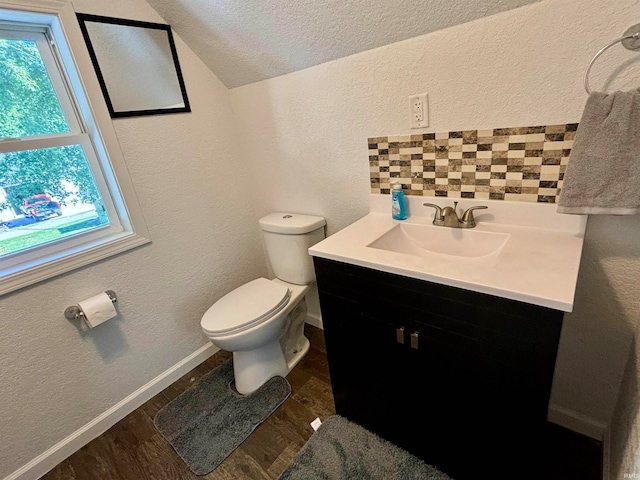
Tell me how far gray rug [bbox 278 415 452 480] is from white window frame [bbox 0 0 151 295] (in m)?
1.21

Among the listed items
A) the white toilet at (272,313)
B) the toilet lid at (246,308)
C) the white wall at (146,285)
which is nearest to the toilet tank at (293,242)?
the white toilet at (272,313)

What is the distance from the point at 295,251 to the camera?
1.67 meters

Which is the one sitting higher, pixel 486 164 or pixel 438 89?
pixel 438 89

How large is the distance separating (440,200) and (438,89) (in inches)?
16.1

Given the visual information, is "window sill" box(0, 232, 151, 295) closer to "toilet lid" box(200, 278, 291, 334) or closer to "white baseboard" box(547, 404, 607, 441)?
"toilet lid" box(200, 278, 291, 334)

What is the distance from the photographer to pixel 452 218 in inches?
47.5

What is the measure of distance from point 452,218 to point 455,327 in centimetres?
47

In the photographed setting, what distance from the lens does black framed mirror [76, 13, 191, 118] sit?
1337 mm

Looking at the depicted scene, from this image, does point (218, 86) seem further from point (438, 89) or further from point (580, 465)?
point (580, 465)

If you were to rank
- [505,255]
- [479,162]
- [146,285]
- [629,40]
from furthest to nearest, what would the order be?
1. [146,285]
2. [479,162]
3. [505,255]
4. [629,40]

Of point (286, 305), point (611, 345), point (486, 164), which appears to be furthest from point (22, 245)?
point (611, 345)

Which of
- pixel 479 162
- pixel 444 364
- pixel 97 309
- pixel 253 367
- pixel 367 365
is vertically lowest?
pixel 253 367

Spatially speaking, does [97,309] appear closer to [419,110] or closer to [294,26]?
[294,26]

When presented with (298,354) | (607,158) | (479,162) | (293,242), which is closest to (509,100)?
(479,162)
